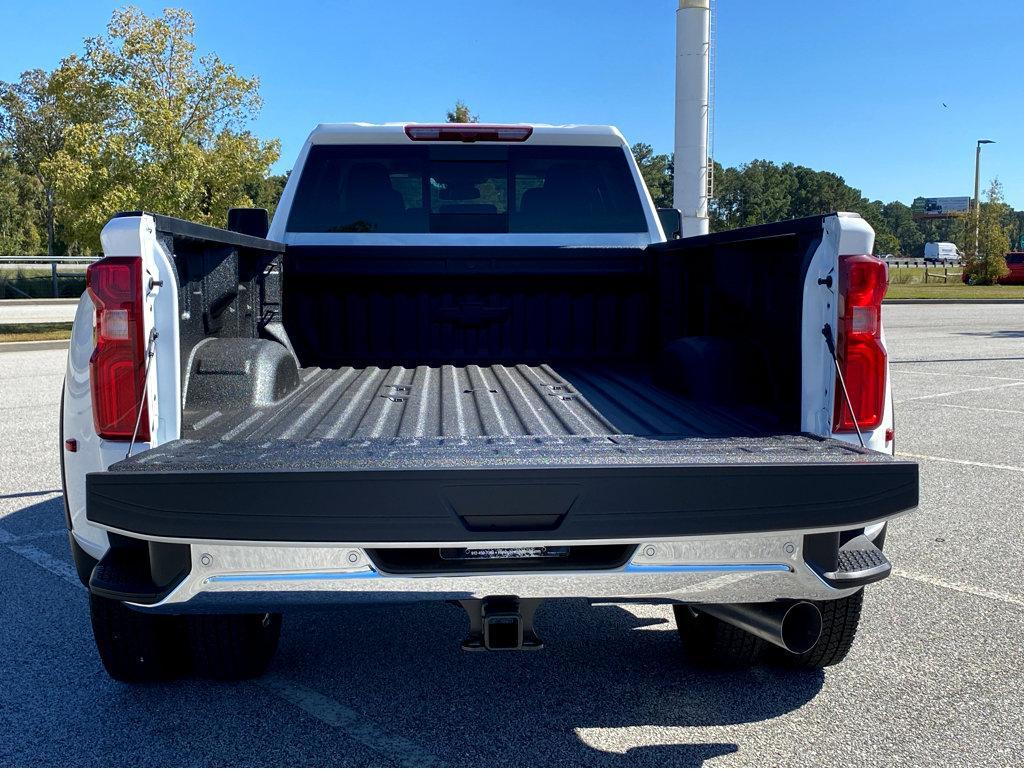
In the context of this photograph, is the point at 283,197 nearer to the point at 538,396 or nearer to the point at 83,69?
the point at 538,396

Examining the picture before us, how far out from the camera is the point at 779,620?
304 cm

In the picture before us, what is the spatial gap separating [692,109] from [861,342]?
2980 cm

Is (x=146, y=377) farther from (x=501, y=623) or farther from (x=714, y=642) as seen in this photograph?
(x=714, y=642)

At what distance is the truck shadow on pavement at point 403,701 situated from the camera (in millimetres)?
3104

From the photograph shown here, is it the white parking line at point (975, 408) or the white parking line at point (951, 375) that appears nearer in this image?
the white parking line at point (975, 408)

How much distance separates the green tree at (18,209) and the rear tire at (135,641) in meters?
58.6

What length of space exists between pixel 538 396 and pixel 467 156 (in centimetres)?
200

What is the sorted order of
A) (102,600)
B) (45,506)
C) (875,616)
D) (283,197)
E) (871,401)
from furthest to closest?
(45,506) < (283,197) < (875,616) < (102,600) < (871,401)

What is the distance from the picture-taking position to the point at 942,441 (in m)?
8.45

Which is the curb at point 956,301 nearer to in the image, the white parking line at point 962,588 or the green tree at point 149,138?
the green tree at point 149,138

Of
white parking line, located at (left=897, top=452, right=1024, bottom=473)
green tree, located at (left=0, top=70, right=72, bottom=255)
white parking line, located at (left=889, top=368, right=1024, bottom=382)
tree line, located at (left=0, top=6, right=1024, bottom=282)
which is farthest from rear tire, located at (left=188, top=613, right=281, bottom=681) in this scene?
green tree, located at (left=0, top=70, right=72, bottom=255)

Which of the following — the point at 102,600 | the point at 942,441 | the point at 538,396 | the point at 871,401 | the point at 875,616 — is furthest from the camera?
the point at 942,441

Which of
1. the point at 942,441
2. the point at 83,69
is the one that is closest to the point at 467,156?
the point at 942,441

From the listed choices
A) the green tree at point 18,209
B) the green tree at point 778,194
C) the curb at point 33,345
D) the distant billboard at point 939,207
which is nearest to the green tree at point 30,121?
the green tree at point 18,209
